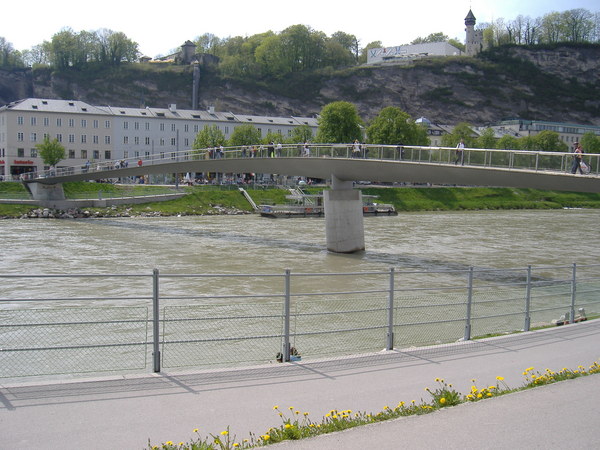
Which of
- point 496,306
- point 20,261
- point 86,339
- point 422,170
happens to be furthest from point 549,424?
point 20,261

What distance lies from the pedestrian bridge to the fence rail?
192 inches

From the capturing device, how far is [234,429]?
5309 mm

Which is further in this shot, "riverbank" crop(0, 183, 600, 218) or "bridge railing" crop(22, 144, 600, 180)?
"riverbank" crop(0, 183, 600, 218)

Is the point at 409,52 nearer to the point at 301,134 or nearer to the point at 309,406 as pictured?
the point at 301,134

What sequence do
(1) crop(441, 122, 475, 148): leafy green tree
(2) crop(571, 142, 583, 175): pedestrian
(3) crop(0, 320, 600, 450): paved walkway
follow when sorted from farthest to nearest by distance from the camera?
(1) crop(441, 122, 475, 148): leafy green tree
(2) crop(571, 142, 583, 175): pedestrian
(3) crop(0, 320, 600, 450): paved walkway

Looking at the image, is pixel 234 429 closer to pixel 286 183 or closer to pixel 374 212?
pixel 374 212

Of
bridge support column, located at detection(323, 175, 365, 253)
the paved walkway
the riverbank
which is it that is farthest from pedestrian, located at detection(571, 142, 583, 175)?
the riverbank

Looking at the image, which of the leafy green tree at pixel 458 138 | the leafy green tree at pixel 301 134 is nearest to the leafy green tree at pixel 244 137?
the leafy green tree at pixel 301 134

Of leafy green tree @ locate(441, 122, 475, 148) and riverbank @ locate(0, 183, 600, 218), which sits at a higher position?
leafy green tree @ locate(441, 122, 475, 148)

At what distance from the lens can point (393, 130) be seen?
82188mm

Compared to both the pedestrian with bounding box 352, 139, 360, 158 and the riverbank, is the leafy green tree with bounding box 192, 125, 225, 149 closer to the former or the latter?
the riverbank

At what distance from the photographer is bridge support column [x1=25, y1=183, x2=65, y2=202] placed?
52.7 meters

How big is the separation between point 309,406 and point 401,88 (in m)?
160

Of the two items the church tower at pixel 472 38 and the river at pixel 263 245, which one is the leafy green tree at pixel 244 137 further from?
the church tower at pixel 472 38
